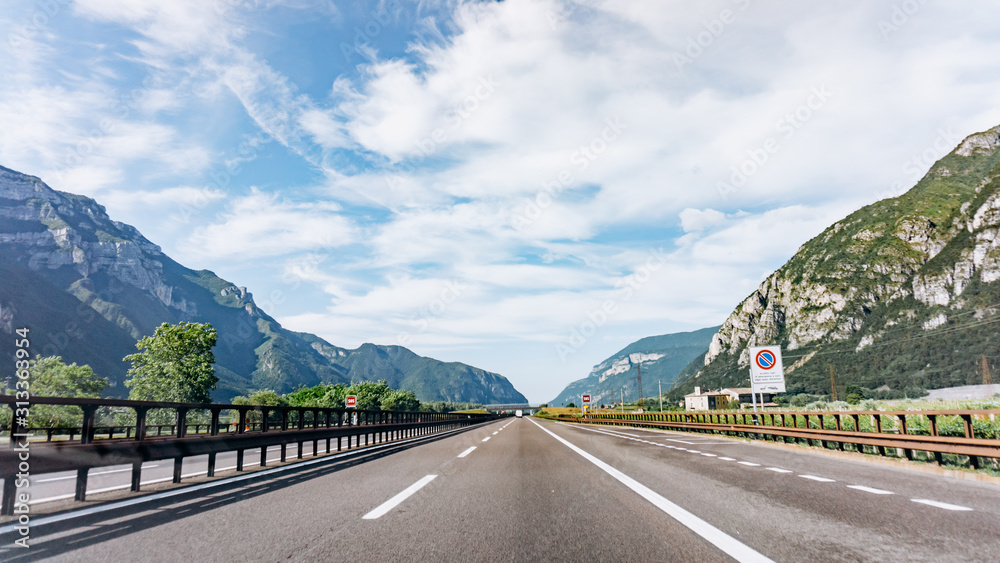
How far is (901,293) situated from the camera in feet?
443

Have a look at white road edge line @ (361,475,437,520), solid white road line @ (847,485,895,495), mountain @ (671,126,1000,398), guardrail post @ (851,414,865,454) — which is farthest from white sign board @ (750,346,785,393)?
mountain @ (671,126,1000,398)

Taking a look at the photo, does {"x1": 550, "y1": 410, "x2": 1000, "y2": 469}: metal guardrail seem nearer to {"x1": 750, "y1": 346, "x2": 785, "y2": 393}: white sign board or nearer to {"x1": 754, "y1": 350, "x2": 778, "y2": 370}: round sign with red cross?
{"x1": 750, "y1": 346, "x2": 785, "y2": 393}: white sign board

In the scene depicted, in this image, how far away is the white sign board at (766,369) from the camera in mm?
30703

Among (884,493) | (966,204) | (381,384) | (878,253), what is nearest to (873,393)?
(878,253)

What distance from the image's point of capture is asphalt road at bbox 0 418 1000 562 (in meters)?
4.08

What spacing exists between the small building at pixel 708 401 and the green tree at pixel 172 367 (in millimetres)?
109210

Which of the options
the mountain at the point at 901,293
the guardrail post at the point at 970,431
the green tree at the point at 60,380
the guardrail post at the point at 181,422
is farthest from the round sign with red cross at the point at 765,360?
Result: the mountain at the point at 901,293

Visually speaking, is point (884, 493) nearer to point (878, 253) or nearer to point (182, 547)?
point (182, 547)

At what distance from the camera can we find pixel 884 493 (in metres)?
7.20

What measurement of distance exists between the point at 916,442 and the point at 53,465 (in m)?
14.6

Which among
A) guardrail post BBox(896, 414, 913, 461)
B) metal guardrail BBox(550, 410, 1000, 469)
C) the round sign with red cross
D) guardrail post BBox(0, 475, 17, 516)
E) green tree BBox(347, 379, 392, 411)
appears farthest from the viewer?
green tree BBox(347, 379, 392, 411)

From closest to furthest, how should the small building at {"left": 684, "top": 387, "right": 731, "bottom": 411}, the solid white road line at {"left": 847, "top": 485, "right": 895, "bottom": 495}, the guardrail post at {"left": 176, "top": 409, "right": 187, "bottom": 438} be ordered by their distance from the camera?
1. the solid white road line at {"left": 847, "top": 485, "right": 895, "bottom": 495}
2. the guardrail post at {"left": 176, "top": 409, "right": 187, "bottom": 438}
3. the small building at {"left": 684, "top": 387, "right": 731, "bottom": 411}

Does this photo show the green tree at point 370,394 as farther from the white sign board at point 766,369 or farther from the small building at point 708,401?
the white sign board at point 766,369

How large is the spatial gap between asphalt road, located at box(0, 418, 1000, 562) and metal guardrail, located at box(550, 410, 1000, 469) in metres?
1.23
